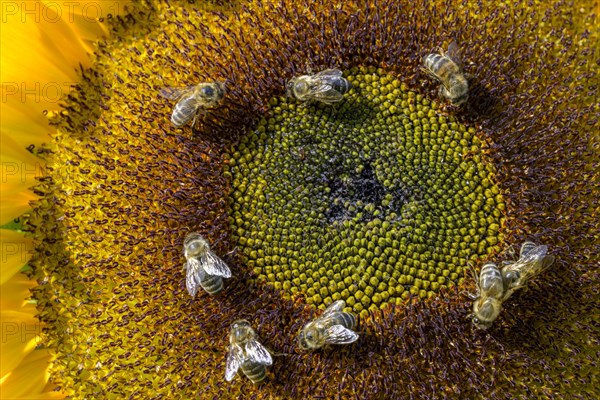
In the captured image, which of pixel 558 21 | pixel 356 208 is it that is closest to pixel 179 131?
pixel 356 208

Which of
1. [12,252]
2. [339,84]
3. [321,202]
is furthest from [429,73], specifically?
[12,252]

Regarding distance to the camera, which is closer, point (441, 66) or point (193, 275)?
point (193, 275)

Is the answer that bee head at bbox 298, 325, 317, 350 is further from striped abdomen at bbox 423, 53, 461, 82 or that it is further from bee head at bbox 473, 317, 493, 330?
striped abdomen at bbox 423, 53, 461, 82

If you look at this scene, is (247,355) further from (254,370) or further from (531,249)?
(531,249)

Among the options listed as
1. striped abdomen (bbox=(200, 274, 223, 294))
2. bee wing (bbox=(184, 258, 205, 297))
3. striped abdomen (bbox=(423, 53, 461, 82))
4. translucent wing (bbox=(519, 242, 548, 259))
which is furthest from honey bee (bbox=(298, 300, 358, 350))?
striped abdomen (bbox=(423, 53, 461, 82))

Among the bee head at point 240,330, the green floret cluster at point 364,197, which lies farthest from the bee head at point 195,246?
the bee head at point 240,330

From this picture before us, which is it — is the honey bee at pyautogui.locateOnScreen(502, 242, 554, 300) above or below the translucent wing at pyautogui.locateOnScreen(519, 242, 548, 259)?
below
